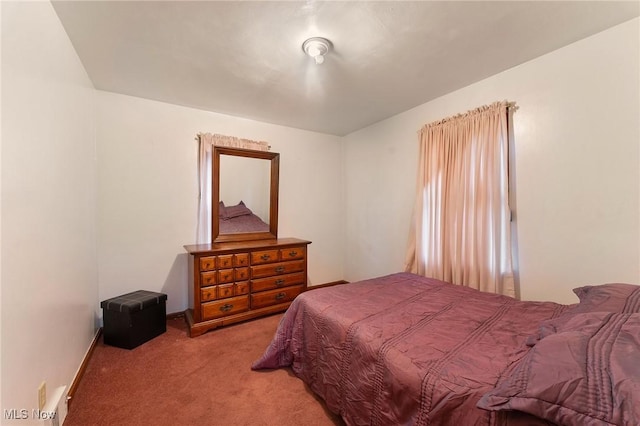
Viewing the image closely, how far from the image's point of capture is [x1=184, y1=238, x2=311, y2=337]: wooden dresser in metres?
2.54

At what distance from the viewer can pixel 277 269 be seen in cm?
302

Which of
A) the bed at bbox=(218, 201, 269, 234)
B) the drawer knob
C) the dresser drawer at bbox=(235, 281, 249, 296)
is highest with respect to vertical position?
the bed at bbox=(218, 201, 269, 234)

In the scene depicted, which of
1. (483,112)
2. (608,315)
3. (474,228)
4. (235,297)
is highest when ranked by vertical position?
(483,112)

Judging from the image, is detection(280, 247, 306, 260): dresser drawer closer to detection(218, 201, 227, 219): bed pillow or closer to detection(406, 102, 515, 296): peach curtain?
detection(218, 201, 227, 219): bed pillow

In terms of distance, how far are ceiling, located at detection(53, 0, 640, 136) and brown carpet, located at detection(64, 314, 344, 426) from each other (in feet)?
7.94

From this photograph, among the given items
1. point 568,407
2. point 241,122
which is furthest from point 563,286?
point 241,122

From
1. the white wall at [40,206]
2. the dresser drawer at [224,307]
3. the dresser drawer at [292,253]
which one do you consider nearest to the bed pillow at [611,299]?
the dresser drawer at [292,253]

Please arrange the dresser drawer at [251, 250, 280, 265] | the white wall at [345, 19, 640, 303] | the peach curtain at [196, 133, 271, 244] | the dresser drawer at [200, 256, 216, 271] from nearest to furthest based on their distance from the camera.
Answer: the white wall at [345, 19, 640, 303] → the dresser drawer at [200, 256, 216, 271] → the dresser drawer at [251, 250, 280, 265] → the peach curtain at [196, 133, 271, 244]

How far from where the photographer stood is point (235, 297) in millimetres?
2748

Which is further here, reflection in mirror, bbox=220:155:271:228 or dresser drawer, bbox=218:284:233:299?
reflection in mirror, bbox=220:155:271:228

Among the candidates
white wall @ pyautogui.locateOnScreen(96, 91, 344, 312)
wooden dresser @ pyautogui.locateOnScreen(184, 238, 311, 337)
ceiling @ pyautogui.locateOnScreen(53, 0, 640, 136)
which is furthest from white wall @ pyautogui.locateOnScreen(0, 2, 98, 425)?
wooden dresser @ pyautogui.locateOnScreen(184, 238, 311, 337)

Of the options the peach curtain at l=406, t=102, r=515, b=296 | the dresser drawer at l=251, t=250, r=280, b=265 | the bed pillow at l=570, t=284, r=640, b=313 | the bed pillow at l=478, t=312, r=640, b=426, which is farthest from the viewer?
the dresser drawer at l=251, t=250, r=280, b=265

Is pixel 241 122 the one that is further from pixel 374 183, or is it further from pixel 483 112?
pixel 483 112

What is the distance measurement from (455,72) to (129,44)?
2617 mm
